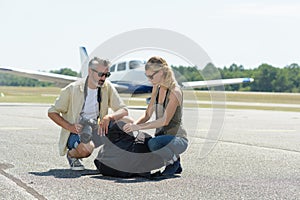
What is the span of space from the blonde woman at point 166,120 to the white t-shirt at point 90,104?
51 centimetres

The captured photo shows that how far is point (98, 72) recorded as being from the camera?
712 centimetres

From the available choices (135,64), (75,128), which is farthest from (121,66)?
(75,128)

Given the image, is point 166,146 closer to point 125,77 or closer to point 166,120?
→ point 166,120

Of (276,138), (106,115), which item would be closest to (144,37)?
(106,115)

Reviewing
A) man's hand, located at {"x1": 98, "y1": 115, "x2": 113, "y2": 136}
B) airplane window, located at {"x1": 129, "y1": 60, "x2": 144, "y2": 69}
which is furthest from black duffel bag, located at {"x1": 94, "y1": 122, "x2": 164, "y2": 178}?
airplane window, located at {"x1": 129, "y1": 60, "x2": 144, "y2": 69}

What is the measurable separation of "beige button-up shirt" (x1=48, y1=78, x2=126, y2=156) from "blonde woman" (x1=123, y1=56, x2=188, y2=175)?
1.50 ft

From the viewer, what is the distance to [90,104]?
730cm

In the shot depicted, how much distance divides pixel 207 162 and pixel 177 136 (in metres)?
1.14

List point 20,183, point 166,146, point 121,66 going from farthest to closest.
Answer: point 121,66, point 166,146, point 20,183

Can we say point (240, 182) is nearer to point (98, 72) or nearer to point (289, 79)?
point (98, 72)

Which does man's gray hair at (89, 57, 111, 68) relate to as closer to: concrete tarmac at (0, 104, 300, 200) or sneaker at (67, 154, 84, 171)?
sneaker at (67, 154, 84, 171)

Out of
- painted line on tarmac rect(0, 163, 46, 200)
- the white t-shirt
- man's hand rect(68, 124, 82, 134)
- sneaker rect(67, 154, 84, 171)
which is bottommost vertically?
painted line on tarmac rect(0, 163, 46, 200)

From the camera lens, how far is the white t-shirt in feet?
23.9

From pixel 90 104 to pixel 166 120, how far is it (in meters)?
0.94
